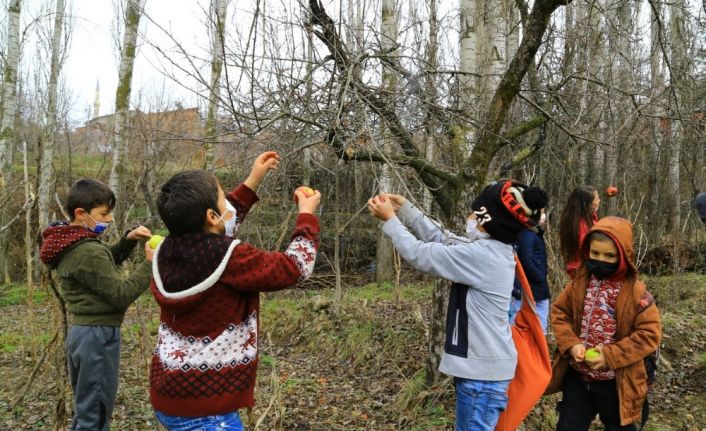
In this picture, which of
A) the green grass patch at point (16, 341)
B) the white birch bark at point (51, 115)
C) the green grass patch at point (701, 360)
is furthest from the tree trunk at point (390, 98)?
the white birch bark at point (51, 115)

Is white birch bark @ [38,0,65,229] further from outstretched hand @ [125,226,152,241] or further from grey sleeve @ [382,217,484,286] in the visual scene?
grey sleeve @ [382,217,484,286]

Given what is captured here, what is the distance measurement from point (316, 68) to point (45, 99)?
1597 cm

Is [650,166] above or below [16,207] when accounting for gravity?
above

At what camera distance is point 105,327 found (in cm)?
282

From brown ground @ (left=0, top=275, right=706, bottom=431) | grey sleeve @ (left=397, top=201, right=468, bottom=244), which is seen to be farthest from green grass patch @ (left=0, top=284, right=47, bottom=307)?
grey sleeve @ (left=397, top=201, right=468, bottom=244)

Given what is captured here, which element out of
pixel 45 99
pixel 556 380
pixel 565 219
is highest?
pixel 45 99

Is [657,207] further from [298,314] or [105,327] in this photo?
[105,327]

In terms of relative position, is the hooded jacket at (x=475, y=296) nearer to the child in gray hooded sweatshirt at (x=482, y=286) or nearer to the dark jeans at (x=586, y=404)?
the child in gray hooded sweatshirt at (x=482, y=286)

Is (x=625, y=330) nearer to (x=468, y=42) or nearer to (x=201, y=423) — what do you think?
(x=201, y=423)

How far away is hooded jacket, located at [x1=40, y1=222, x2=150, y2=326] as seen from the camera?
2736mm

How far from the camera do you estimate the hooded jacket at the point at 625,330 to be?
2.56m

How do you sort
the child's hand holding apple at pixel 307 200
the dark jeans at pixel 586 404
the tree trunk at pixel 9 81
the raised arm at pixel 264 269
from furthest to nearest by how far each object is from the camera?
the tree trunk at pixel 9 81, the dark jeans at pixel 586 404, the child's hand holding apple at pixel 307 200, the raised arm at pixel 264 269

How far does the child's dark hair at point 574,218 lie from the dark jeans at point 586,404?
1.44 meters

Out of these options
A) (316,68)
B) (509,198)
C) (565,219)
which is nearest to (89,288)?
(316,68)
